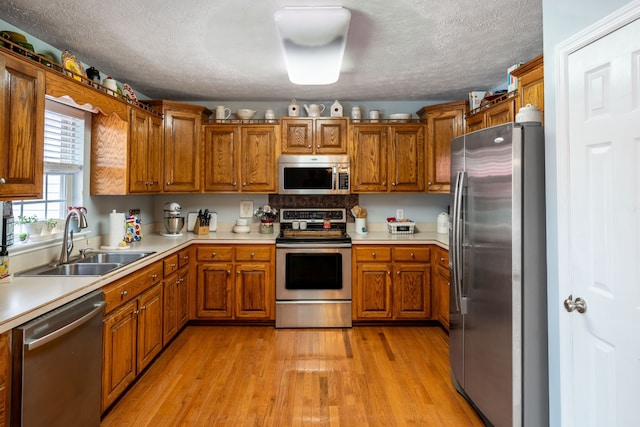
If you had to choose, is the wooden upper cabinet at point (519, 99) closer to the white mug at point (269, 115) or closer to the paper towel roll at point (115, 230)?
the white mug at point (269, 115)

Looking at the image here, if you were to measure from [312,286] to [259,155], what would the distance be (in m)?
1.49

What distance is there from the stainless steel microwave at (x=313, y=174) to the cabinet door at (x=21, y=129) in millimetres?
2201

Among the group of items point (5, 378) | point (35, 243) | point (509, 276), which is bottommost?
point (5, 378)

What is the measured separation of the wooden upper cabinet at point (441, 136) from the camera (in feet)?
12.2

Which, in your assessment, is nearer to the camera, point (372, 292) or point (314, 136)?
point (372, 292)

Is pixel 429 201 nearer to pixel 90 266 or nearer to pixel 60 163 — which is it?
pixel 90 266

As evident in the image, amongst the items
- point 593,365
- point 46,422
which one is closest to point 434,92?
point 593,365

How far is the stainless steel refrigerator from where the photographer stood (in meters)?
1.78

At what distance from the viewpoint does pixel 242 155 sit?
3916 millimetres

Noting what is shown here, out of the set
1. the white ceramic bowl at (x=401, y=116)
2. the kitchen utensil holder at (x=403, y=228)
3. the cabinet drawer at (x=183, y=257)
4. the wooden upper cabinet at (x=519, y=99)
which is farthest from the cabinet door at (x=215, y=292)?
the wooden upper cabinet at (x=519, y=99)

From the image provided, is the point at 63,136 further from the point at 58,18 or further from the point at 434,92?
the point at 434,92

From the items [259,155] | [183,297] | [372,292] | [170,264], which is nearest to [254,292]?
[183,297]

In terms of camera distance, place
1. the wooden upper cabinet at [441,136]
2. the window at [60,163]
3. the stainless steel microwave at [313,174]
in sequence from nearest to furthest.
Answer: the window at [60,163] → the wooden upper cabinet at [441,136] → the stainless steel microwave at [313,174]

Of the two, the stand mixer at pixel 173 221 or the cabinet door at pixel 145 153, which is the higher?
the cabinet door at pixel 145 153
